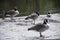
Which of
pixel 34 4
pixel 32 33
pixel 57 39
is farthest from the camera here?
pixel 34 4

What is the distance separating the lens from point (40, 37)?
326 inches

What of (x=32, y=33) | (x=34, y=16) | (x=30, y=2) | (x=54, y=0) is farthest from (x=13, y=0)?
(x=32, y=33)

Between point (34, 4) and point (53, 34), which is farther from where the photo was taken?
point (34, 4)

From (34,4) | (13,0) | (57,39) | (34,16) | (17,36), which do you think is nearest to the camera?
(57,39)

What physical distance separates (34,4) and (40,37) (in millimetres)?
15473

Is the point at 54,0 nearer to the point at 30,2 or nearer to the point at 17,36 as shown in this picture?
the point at 30,2

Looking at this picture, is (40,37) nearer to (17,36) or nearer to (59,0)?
(17,36)

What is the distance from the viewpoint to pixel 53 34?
8812 mm

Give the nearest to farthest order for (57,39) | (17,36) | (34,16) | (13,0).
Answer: (57,39) → (17,36) → (34,16) → (13,0)

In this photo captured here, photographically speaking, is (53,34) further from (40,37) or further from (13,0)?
(13,0)

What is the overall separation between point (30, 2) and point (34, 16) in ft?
41.7

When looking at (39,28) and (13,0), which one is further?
(13,0)

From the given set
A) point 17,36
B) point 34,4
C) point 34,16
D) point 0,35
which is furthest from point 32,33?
point 34,4

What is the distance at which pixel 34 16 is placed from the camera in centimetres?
1162
